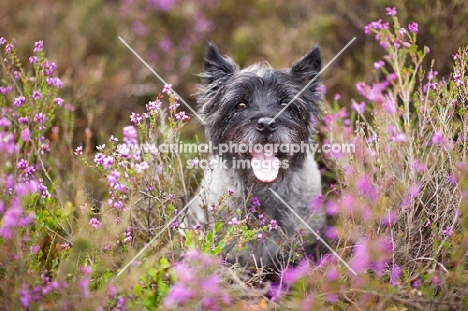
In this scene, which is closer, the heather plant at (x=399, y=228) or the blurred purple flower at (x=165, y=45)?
the heather plant at (x=399, y=228)

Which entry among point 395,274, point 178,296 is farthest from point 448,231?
point 178,296

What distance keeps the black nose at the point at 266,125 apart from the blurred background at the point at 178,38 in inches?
98.3

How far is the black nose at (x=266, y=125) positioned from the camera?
11.7ft

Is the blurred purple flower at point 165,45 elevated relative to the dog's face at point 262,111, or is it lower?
elevated

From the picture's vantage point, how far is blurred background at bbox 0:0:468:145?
Result: 5.77 metres

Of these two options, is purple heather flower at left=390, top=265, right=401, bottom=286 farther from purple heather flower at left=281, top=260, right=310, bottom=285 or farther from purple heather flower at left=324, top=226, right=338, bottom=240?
purple heather flower at left=324, top=226, right=338, bottom=240

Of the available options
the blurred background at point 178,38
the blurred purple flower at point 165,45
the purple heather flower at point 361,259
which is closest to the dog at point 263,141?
the purple heather flower at point 361,259

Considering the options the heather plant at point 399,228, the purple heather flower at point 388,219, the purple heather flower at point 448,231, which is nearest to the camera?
the heather plant at point 399,228

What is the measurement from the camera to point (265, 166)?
3.84m

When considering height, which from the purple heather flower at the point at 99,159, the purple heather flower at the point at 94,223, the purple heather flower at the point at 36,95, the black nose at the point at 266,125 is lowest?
the purple heather flower at the point at 94,223

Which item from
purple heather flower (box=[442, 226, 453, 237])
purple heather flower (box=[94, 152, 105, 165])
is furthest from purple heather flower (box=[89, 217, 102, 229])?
purple heather flower (box=[442, 226, 453, 237])

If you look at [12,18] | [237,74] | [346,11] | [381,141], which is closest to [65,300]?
[237,74]

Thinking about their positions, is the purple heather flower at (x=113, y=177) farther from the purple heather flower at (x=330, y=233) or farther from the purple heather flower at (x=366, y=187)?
the purple heather flower at (x=330, y=233)

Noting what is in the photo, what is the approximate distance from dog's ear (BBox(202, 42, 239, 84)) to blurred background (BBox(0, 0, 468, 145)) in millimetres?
1907
